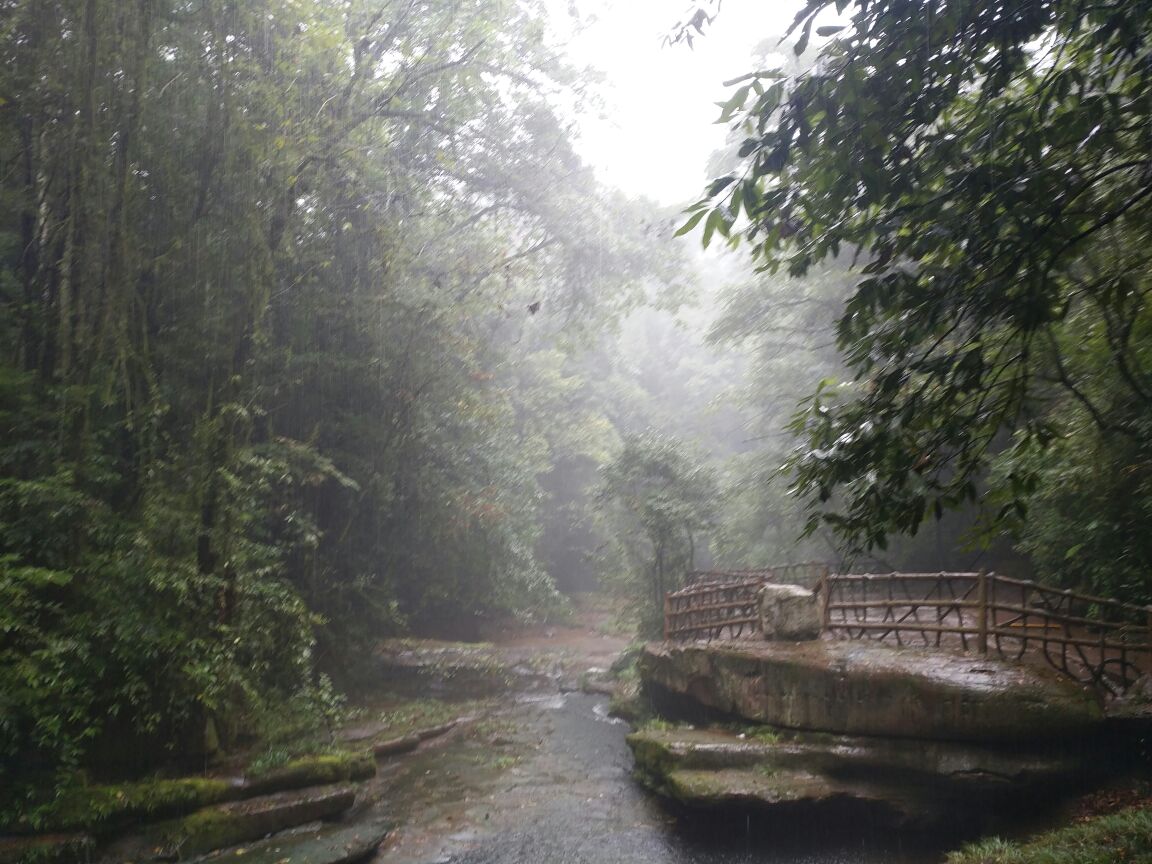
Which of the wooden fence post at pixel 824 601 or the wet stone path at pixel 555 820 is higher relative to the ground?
the wooden fence post at pixel 824 601

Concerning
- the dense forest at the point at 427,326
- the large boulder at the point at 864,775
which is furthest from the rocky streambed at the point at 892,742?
the dense forest at the point at 427,326

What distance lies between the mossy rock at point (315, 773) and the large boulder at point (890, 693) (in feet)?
17.5

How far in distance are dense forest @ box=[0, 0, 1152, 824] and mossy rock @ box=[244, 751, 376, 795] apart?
1.06 metres

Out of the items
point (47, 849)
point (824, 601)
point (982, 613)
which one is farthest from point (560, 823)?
point (982, 613)

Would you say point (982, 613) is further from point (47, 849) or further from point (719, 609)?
point (47, 849)

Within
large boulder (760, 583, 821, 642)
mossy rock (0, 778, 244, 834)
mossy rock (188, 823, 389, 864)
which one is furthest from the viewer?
large boulder (760, 583, 821, 642)

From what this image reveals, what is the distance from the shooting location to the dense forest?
14.5 feet

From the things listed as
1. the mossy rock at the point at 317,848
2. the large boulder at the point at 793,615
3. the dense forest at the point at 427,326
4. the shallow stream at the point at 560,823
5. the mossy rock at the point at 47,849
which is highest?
the dense forest at the point at 427,326

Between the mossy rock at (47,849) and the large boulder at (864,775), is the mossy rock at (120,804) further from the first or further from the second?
the large boulder at (864,775)

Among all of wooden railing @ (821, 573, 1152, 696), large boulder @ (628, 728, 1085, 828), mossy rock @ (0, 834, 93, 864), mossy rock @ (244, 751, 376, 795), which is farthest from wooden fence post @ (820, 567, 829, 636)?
mossy rock @ (0, 834, 93, 864)

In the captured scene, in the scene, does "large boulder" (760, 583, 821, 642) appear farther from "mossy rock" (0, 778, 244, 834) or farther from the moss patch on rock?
"mossy rock" (0, 778, 244, 834)

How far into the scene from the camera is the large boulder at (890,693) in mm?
8953

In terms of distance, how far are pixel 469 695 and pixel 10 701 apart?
41.0 ft

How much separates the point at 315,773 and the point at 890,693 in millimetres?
7439
